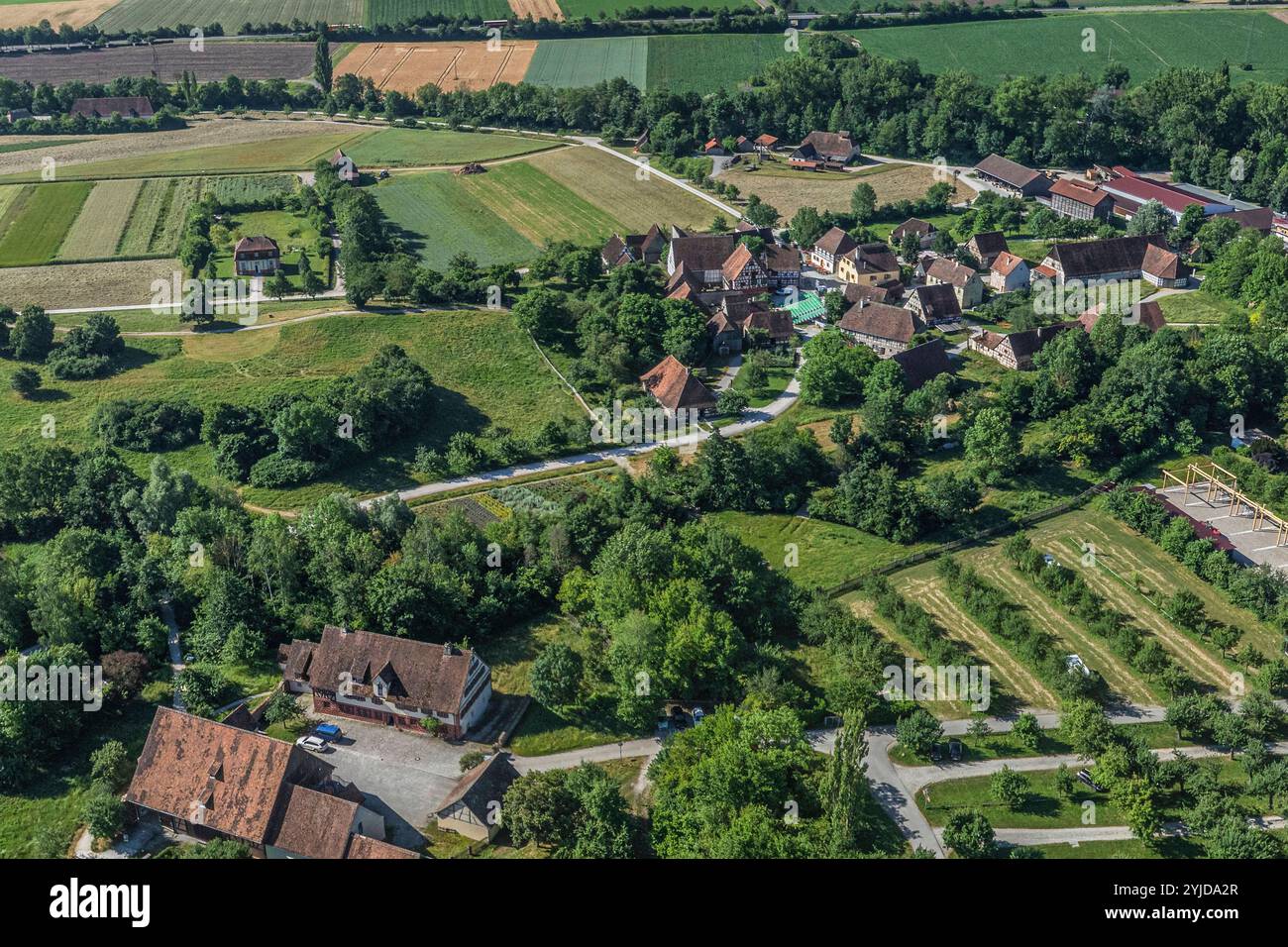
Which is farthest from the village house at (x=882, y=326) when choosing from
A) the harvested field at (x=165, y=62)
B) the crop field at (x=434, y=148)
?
the harvested field at (x=165, y=62)

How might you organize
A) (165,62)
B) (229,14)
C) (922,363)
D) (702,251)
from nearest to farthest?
(922,363)
(702,251)
(165,62)
(229,14)

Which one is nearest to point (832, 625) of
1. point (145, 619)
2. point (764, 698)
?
point (764, 698)

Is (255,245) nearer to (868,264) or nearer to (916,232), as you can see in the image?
(868,264)

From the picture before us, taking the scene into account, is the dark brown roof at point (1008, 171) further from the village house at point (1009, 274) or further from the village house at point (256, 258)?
the village house at point (256, 258)

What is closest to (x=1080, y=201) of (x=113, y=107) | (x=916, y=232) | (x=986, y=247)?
(x=986, y=247)

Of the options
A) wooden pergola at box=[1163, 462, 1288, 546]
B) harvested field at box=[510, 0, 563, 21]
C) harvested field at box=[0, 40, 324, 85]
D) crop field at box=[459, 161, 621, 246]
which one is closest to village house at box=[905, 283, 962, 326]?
wooden pergola at box=[1163, 462, 1288, 546]

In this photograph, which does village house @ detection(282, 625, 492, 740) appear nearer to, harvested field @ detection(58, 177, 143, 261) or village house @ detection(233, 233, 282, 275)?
village house @ detection(233, 233, 282, 275)

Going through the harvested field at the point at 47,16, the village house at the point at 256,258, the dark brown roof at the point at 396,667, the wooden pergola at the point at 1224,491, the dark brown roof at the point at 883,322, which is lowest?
the dark brown roof at the point at 396,667
